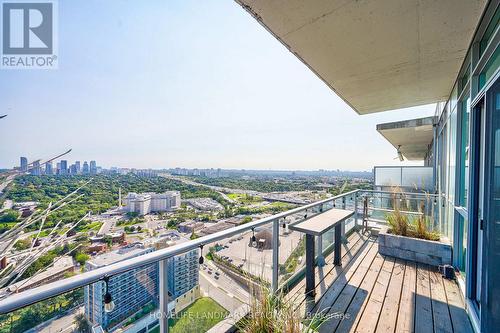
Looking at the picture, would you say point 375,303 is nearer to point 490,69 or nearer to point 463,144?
point 463,144

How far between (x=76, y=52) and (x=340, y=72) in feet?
16.0

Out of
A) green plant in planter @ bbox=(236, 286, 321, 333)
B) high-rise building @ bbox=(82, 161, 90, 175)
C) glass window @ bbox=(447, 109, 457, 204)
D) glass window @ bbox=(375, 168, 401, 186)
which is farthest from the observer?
glass window @ bbox=(375, 168, 401, 186)

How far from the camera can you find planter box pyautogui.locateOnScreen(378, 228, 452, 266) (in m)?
3.28

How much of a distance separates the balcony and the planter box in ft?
0.38

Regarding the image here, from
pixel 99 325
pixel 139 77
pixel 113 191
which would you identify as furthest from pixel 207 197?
pixel 99 325

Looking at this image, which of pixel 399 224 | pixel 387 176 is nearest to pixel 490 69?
pixel 399 224

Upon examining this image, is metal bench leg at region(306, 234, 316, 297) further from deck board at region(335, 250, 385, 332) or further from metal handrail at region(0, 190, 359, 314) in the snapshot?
metal handrail at region(0, 190, 359, 314)

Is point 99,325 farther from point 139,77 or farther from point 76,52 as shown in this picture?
point 139,77

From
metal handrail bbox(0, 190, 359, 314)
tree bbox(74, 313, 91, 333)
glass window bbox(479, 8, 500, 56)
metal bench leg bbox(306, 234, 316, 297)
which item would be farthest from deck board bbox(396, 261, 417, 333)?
glass window bbox(479, 8, 500, 56)

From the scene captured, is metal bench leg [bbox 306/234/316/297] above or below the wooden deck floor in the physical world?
above

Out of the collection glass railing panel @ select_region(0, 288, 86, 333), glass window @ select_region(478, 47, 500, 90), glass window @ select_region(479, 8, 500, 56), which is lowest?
glass railing panel @ select_region(0, 288, 86, 333)

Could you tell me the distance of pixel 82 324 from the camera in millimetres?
967

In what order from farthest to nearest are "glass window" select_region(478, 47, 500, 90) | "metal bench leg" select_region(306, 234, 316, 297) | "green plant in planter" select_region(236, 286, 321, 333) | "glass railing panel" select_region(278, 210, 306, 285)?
"metal bench leg" select_region(306, 234, 316, 297), "glass railing panel" select_region(278, 210, 306, 285), "glass window" select_region(478, 47, 500, 90), "green plant in planter" select_region(236, 286, 321, 333)

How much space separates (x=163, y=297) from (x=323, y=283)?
219 centimetres
